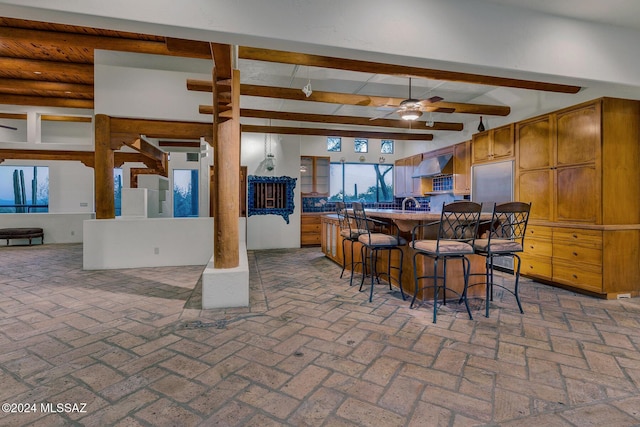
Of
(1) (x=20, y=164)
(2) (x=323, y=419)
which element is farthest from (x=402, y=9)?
(1) (x=20, y=164)

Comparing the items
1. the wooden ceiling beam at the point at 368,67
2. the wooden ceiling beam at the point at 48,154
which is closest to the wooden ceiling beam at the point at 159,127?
the wooden ceiling beam at the point at 368,67

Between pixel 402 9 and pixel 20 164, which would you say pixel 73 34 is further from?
pixel 20 164

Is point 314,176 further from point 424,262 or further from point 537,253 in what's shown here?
point 537,253

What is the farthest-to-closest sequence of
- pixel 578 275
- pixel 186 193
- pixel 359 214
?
pixel 186 193 → pixel 359 214 → pixel 578 275

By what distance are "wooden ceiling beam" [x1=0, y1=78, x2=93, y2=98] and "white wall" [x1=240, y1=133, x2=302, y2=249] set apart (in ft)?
11.2

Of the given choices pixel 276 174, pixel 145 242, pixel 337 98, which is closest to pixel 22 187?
pixel 145 242

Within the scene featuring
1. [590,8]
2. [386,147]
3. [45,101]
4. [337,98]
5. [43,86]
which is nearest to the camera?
[590,8]

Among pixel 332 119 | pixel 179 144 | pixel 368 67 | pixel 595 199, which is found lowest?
pixel 595 199

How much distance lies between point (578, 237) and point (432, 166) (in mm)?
3145

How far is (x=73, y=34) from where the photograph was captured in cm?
429

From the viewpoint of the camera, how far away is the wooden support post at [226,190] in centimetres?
309

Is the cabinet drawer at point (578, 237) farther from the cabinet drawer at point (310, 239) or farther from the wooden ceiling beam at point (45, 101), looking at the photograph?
the wooden ceiling beam at point (45, 101)

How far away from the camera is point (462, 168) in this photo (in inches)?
230

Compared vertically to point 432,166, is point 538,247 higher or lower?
lower
